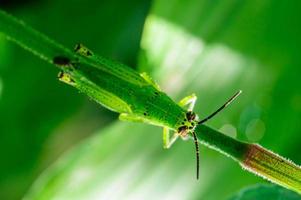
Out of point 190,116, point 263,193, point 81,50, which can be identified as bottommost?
point 263,193

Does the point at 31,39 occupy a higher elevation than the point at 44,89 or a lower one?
higher

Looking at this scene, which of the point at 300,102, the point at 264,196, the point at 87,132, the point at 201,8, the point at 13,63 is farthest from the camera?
the point at 87,132

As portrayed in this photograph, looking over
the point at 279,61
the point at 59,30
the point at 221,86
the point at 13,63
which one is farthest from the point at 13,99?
the point at 279,61

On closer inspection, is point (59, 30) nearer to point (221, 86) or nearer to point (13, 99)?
point (13, 99)

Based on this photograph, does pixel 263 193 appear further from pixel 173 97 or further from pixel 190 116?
pixel 173 97

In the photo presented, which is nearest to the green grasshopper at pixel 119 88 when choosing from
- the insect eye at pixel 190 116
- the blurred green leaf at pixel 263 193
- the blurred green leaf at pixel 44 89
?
the insect eye at pixel 190 116

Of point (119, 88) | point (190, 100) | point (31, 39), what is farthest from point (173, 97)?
point (31, 39)

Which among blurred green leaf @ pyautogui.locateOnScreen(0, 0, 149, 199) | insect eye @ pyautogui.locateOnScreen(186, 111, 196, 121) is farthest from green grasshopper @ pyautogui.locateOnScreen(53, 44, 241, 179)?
blurred green leaf @ pyautogui.locateOnScreen(0, 0, 149, 199)
